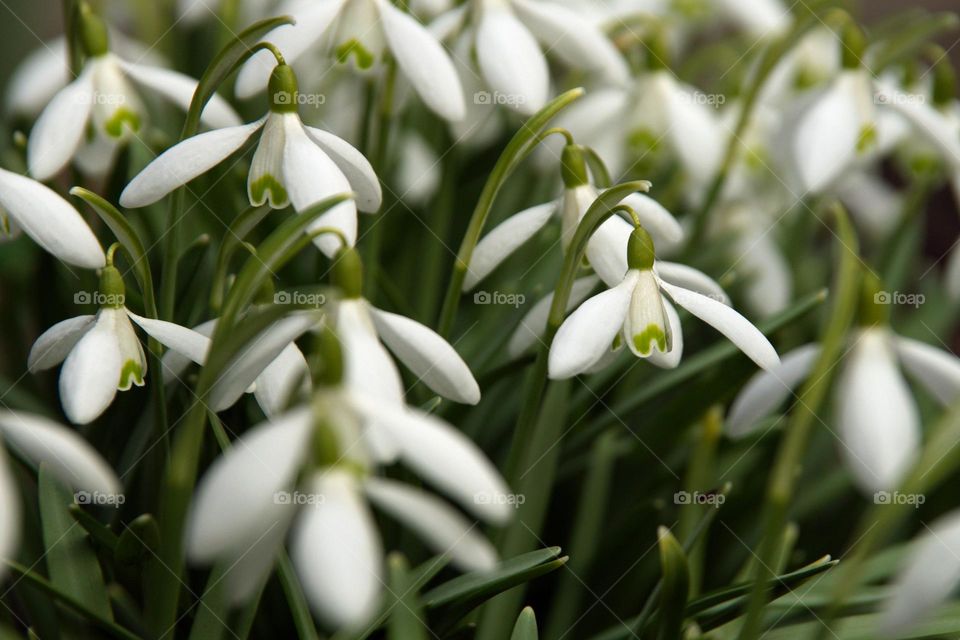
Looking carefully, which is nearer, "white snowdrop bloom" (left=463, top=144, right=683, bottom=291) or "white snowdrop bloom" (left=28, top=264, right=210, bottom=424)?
"white snowdrop bloom" (left=28, top=264, right=210, bottom=424)

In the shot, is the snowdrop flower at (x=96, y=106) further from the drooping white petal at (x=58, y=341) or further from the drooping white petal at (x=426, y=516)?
the drooping white petal at (x=426, y=516)

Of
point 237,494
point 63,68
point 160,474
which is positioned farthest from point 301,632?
point 63,68

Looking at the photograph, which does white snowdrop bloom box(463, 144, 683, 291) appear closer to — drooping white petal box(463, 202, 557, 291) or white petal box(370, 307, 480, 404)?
drooping white petal box(463, 202, 557, 291)

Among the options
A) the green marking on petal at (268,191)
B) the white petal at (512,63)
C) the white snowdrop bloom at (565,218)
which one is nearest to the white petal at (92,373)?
the green marking on petal at (268,191)

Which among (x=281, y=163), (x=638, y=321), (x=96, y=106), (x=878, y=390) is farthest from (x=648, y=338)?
(x=96, y=106)

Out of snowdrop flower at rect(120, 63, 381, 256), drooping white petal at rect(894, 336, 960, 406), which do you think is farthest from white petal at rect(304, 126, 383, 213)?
drooping white petal at rect(894, 336, 960, 406)

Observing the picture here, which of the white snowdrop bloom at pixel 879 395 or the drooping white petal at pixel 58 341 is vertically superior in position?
the white snowdrop bloom at pixel 879 395

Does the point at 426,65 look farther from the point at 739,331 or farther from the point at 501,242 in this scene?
the point at 739,331
